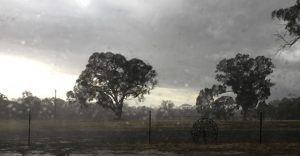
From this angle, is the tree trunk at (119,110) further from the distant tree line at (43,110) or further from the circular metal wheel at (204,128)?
the circular metal wheel at (204,128)

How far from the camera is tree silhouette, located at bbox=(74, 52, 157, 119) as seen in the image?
77.8 m

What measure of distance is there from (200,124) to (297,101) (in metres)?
81.8

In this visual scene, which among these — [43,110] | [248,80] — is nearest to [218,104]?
[248,80]

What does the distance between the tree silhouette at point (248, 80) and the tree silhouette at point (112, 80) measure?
16.1 metres

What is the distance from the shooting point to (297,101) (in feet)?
315

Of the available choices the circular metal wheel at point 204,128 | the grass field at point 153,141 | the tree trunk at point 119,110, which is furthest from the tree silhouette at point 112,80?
the circular metal wheel at point 204,128

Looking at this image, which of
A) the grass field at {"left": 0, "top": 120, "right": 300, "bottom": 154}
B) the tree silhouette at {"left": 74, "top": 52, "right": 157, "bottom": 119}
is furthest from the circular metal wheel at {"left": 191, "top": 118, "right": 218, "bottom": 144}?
the tree silhouette at {"left": 74, "top": 52, "right": 157, "bottom": 119}

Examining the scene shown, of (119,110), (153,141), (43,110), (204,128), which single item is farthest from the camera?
(43,110)

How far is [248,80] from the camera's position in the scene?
266ft

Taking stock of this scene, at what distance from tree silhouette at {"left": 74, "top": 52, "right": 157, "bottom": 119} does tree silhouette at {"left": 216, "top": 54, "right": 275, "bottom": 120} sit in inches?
636

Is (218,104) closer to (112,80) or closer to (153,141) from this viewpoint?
(112,80)

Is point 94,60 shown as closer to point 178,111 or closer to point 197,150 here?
point 197,150

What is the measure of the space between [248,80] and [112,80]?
28713mm

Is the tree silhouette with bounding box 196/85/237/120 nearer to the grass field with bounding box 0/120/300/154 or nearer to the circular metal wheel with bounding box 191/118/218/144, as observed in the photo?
the grass field with bounding box 0/120/300/154
